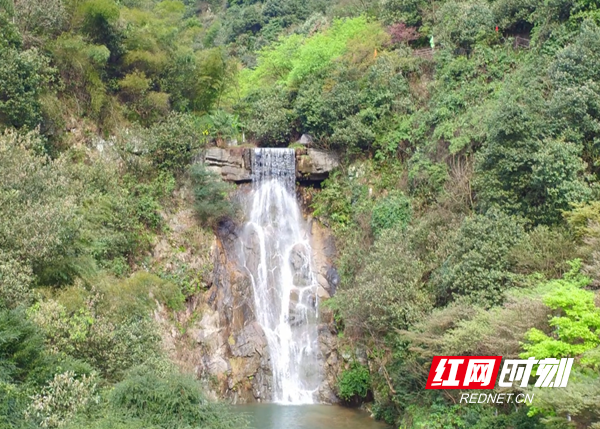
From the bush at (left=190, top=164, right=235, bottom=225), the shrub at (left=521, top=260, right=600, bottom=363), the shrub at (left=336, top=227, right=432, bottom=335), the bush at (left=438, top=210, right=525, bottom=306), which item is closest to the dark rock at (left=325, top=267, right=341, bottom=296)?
the shrub at (left=336, top=227, right=432, bottom=335)

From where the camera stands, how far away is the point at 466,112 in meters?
22.4

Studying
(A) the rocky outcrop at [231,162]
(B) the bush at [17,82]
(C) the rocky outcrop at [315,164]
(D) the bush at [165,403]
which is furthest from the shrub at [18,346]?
(C) the rocky outcrop at [315,164]

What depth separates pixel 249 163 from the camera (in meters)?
26.2

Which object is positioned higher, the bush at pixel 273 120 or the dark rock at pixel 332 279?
the bush at pixel 273 120

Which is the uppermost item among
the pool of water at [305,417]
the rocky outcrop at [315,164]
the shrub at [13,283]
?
the shrub at [13,283]

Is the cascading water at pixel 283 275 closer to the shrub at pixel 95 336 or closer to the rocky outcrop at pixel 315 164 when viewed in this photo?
the rocky outcrop at pixel 315 164

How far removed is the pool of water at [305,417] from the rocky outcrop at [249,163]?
10511 mm

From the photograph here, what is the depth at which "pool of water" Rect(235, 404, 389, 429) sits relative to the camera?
1756cm

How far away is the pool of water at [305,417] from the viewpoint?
1756cm

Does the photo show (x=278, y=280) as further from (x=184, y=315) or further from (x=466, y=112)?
(x=466, y=112)

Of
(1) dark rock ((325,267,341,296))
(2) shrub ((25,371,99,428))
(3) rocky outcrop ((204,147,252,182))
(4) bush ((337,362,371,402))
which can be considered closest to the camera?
(2) shrub ((25,371,99,428))

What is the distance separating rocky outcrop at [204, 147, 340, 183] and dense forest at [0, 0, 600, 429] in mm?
645

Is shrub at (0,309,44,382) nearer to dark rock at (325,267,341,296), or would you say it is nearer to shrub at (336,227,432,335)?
shrub at (336,227,432,335)

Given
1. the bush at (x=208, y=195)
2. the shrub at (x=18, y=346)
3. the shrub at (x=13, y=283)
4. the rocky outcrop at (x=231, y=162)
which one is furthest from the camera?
the rocky outcrop at (x=231, y=162)
